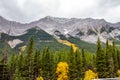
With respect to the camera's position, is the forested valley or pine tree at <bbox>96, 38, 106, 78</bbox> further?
the forested valley

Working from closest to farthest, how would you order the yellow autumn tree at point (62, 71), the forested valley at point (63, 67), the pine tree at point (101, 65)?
the pine tree at point (101, 65)
the forested valley at point (63, 67)
the yellow autumn tree at point (62, 71)

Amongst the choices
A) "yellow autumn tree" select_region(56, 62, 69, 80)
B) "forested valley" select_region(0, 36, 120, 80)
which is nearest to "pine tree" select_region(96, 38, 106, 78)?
"forested valley" select_region(0, 36, 120, 80)

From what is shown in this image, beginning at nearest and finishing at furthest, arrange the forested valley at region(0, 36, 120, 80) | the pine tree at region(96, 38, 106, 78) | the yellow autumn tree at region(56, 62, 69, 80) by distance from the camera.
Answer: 1. the pine tree at region(96, 38, 106, 78)
2. the forested valley at region(0, 36, 120, 80)
3. the yellow autumn tree at region(56, 62, 69, 80)

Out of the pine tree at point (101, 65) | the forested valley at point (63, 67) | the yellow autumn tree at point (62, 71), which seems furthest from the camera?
the yellow autumn tree at point (62, 71)

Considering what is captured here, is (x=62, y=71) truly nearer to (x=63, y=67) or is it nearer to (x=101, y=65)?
(x=63, y=67)

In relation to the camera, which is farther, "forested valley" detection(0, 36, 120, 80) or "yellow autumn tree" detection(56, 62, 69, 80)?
"yellow autumn tree" detection(56, 62, 69, 80)

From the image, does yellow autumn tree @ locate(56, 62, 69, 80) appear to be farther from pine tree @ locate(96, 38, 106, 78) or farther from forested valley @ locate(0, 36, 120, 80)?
pine tree @ locate(96, 38, 106, 78)

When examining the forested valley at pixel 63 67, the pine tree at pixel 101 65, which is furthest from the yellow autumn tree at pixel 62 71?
the pine tree at pixel 101 65

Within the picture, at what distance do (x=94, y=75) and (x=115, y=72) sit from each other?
18870 mm

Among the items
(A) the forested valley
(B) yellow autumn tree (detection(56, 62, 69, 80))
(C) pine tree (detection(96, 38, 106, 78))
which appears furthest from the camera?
(B) yellow autumn tree (detection(56, 62, 69, 80))

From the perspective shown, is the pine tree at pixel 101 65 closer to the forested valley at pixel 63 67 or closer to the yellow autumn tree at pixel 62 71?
the forested valley at pixel 63 67

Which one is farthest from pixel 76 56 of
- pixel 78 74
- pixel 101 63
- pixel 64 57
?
pixel 64 57

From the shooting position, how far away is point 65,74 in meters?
123

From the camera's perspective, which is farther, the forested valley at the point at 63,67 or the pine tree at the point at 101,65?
the forested valley at the point at 63,67
